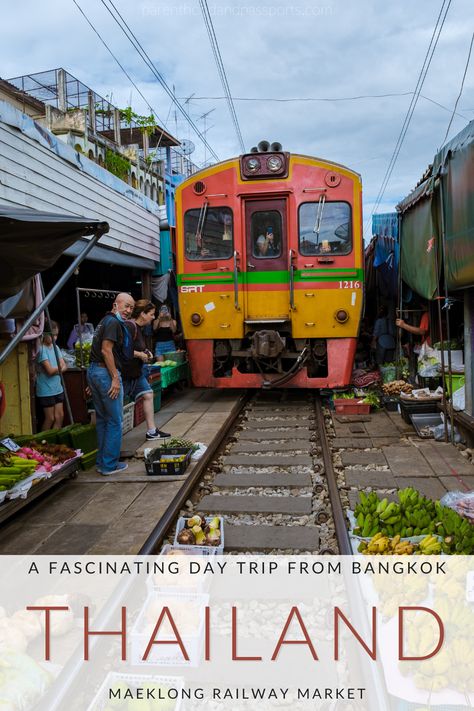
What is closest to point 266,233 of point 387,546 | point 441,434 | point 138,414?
point 138,414

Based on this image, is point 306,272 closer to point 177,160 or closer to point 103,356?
point 103,356

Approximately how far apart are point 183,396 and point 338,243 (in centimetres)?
406

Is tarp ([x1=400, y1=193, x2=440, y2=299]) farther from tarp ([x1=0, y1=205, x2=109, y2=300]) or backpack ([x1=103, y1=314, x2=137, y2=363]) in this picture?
tarp ([x1=0, y1=205, x2=109, y2=300])

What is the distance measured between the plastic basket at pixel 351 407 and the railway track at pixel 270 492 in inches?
26.8

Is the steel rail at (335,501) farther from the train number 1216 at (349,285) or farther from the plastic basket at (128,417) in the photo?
the plastic basket at (128,417)

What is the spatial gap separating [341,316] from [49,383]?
168 inches

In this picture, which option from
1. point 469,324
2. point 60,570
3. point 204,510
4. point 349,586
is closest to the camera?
point 349,586

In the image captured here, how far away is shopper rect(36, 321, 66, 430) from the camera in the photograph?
6.83 metres

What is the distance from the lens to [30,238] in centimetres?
415

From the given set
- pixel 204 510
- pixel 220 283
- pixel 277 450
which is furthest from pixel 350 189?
pixel 204 510

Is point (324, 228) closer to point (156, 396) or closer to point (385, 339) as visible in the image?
point (156, 396)

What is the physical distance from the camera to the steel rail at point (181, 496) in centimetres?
414

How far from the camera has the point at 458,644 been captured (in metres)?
2.51
